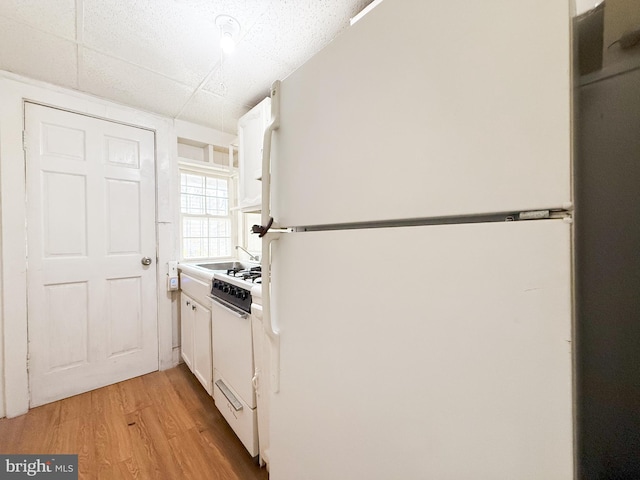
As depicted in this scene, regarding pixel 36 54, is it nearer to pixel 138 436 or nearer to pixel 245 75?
pixel 245 75

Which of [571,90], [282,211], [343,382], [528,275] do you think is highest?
[571,90]

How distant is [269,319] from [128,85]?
216 centimetres

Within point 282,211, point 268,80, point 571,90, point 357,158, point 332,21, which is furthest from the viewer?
point 268,80

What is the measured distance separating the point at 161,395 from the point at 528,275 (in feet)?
8.06

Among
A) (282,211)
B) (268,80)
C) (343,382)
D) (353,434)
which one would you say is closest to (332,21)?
(268,80)

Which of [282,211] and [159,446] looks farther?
[159,446]

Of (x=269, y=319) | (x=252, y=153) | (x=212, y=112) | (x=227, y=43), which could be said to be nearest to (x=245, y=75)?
(x=227, y=43)

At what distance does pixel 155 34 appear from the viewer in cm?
137

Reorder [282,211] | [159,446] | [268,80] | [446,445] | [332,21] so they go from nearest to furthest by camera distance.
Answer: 1. [446,445]
2. [282,211]
3. [332,21]
4. [159,446]
5. [268,80]

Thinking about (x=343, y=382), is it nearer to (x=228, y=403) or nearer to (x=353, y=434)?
(x=353, y=434)

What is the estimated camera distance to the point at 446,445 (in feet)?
1.48

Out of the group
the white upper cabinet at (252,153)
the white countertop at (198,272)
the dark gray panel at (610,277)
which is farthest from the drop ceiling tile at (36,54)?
the dark gray panel at (610,277)

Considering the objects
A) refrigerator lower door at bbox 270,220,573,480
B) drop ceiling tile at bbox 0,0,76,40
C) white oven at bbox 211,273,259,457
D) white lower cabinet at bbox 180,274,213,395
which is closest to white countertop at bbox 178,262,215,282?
white lower cabinet at bbox 180,274,213,395

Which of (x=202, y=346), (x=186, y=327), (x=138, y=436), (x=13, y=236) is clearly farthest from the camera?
(x=186, y=327)
